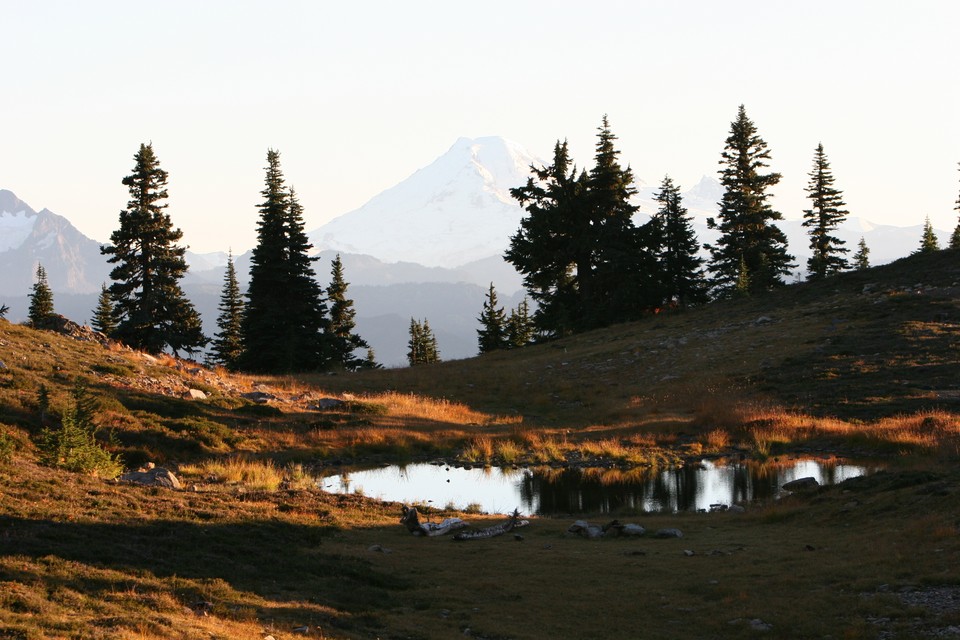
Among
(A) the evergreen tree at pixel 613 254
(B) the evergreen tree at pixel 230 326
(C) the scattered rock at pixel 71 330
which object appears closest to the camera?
(C) the scattered rock at pixel 71 330

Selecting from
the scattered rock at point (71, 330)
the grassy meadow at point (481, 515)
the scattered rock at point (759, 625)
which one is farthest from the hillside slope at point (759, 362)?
the scattered rock at point (759, 625)

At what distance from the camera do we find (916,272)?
189 feet

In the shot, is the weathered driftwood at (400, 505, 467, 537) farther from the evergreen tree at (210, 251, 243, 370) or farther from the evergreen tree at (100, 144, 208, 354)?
the evergreen tree at (210, 251, 243, 370)

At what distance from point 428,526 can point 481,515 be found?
368cm

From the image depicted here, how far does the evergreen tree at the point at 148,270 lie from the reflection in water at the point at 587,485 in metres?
33.2

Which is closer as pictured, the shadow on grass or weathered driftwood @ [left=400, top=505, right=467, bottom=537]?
the shadow on grass

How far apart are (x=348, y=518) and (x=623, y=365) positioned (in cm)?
3285

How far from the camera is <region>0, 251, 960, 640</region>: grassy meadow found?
12.1 meters

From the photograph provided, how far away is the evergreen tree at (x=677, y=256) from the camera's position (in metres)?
69.7

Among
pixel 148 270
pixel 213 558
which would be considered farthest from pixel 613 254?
pixel 213 558

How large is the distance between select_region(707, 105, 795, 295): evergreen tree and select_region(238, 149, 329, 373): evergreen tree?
29752 mm

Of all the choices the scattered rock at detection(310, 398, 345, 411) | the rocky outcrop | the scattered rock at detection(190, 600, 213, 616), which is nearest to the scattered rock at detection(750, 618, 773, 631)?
the scattered rock at detection(190, 600, 213, 616)

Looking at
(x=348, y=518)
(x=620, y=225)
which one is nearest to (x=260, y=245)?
(x=620, y=225)

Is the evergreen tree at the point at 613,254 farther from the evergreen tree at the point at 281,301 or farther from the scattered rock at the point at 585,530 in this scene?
the scattered rock at the point at 585,530
